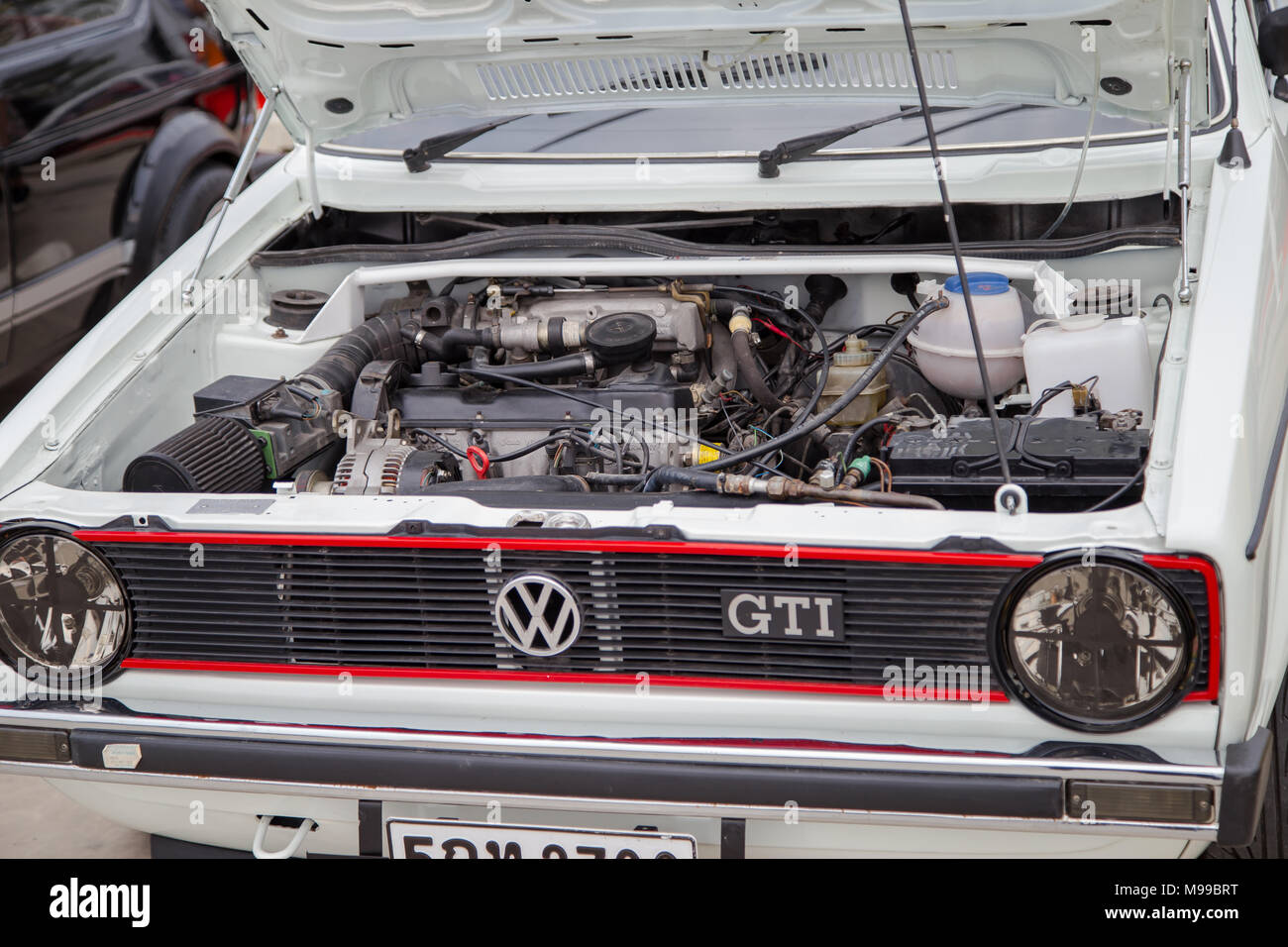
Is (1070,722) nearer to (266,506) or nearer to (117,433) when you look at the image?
(266,506)

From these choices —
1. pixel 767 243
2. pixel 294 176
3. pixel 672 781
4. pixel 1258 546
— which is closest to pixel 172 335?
pixel 294 176

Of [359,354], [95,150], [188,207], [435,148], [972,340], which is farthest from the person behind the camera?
[188,207]

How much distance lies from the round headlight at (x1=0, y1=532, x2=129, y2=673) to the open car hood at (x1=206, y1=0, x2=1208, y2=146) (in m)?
1.16

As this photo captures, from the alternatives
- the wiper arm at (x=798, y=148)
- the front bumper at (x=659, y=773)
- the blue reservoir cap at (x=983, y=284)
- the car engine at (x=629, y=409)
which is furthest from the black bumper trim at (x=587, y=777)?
the wiper arm at (x=798, y=148)

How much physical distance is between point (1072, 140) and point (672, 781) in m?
1.71

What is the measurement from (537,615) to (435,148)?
5.00 feet

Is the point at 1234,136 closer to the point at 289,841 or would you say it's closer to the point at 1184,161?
the point at 1184,161

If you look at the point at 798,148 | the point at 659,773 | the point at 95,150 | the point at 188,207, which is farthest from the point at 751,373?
the point at 188,207

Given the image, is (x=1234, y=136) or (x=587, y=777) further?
(x=1234, y=136)

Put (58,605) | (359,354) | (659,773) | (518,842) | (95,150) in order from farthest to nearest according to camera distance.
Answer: (95,150), (359,354), (58,605), (518,842), (659,773)

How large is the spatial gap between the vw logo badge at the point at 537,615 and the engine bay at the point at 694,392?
26cm

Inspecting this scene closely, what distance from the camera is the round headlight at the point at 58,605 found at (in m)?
2.20

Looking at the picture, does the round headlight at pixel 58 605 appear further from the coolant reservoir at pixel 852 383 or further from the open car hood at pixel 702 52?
the coolant reservoir at pixel 852 383

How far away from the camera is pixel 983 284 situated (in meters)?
2.59
